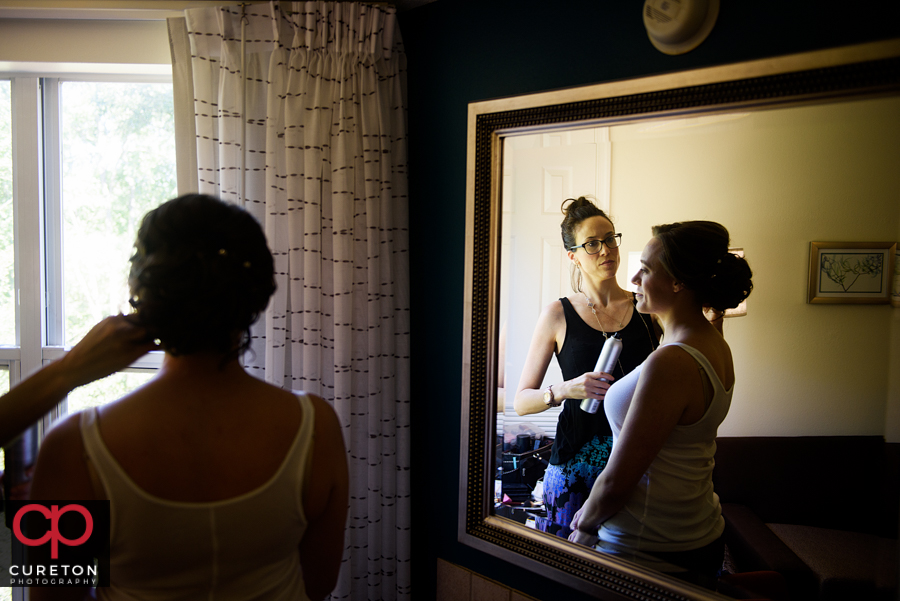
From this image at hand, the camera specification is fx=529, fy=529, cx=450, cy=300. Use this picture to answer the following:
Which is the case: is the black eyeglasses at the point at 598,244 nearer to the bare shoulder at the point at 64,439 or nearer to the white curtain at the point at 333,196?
the white curtain at the point at 333,196

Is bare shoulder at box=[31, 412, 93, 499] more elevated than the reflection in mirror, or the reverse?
the reflection in mirror

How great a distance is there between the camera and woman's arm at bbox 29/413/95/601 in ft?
2.53

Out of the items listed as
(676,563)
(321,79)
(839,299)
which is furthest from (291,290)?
(839,299)

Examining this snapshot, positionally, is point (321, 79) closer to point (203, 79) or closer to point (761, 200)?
point (203, 79)

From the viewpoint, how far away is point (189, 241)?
31.7 inches

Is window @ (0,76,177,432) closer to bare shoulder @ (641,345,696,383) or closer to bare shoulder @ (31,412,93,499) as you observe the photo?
bare shoulder @ (31,412,93,499)

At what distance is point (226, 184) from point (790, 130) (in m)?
1.52

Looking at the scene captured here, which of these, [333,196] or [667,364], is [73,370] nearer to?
[333,196]

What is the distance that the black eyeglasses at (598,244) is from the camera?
50.6 inches

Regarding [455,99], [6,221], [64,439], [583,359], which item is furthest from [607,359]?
[6,221]

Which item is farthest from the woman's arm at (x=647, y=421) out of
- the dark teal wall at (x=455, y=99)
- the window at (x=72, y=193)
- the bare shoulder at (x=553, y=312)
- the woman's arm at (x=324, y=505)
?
the window at (x=72, y=193)

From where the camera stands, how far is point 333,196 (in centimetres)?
168

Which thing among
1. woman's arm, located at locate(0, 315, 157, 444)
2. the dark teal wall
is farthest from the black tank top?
woman's arm, located at locate(0, 315, 157, 444)

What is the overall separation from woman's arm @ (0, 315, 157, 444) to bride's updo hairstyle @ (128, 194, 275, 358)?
161 mm
